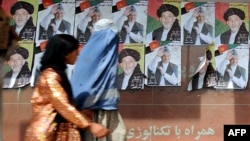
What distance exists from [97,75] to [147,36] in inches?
88.0

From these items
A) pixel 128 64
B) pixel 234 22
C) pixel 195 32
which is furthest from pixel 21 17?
pixel 234 22

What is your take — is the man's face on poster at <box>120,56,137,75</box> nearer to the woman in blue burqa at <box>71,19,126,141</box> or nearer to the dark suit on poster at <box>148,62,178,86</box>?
the dark suit on poster at <box>148,62,178,86</box>

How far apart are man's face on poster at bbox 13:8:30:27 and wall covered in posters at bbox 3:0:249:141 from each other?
0.08 ft

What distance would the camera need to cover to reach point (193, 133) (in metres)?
5.46

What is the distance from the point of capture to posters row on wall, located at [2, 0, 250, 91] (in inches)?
214

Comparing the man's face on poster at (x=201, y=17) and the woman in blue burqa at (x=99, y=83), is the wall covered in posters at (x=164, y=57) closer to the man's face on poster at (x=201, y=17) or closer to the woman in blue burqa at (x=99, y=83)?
the man's face on poster at (x=201, y=17)

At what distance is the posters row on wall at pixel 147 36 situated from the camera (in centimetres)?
543

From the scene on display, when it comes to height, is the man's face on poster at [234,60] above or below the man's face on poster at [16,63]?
above

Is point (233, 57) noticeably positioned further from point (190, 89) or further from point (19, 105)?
point (19, 105)

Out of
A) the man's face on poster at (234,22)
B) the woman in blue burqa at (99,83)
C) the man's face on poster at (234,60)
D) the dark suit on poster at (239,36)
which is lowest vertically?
the woman in blue burqa at (99,83)

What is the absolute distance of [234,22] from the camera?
554 cm

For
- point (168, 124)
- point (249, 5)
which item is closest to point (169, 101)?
point (168, 124)

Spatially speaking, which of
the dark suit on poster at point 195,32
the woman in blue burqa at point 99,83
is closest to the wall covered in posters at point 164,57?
the dark suit on poster at point 195,32

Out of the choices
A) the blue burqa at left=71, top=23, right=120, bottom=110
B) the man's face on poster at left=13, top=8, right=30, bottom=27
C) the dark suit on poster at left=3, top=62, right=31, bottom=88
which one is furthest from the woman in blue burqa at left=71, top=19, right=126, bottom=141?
the man's face on poster at left=13, top=8, right=30, bottom=27
